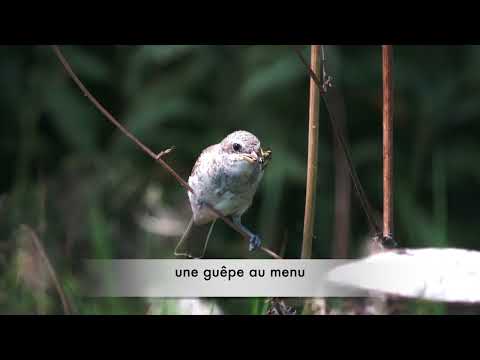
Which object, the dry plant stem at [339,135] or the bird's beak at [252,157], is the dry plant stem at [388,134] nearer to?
the dry plant stem at [339,135]

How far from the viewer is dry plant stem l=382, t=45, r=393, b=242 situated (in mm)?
1332

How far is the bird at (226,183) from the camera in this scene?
1.65m

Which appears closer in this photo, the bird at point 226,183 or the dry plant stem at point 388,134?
the dry plant stem at point 388,134

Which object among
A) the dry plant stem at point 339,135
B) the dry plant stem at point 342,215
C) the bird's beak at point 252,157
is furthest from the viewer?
the dry plant stem at point 342,215

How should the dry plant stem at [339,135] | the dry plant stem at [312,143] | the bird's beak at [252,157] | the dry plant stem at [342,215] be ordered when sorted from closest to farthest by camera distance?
the dry plant stem at [339,135] → the dry plant stem at [312,143] → the bird's beak at [252,157] → the dry plant stem at [342,215]

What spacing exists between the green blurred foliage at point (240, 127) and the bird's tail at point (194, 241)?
422 mm

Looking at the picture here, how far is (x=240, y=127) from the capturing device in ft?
8.12

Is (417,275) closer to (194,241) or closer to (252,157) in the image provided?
(252,157)

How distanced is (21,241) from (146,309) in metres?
0.44

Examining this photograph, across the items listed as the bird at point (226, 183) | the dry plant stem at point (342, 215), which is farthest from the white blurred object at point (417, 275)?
the dry plant stem at point (342, 215)

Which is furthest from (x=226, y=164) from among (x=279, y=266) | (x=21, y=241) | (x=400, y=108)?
(x=400, y=108)

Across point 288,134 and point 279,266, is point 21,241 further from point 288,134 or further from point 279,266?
point 288,134

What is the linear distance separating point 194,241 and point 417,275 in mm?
606

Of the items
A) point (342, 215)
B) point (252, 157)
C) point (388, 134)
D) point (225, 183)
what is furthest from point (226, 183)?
point (388, 134)
